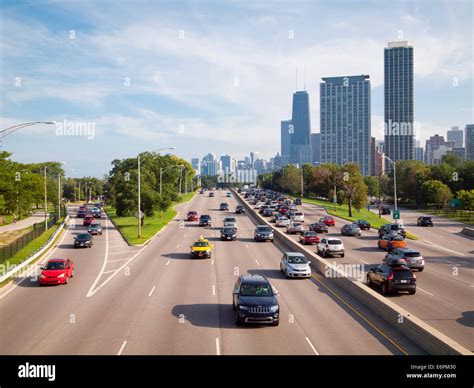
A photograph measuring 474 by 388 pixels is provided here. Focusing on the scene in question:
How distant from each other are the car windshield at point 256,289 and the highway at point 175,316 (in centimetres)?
108

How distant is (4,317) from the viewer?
60.8 ft

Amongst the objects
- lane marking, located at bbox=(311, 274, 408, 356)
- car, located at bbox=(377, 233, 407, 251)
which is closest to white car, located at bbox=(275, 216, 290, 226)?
car, located at bbox=(377, 233, 407, 251)

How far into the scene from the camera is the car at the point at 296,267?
26.6m

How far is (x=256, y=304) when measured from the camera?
1653 cm

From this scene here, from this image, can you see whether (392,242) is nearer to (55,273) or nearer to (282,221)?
(282,221)

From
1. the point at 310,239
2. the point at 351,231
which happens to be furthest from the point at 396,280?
the point at 351,231

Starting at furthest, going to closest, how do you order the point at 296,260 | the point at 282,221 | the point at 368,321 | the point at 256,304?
1. the point at 282,221
2. the point at 296,260
3. the point at 368,321
4. the point at 256,304

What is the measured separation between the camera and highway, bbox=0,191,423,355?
1430 cm

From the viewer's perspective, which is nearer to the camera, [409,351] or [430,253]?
[409,351]

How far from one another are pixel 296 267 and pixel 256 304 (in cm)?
1056

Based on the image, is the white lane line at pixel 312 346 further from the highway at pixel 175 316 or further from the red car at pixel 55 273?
the red car at pixel 55 273
